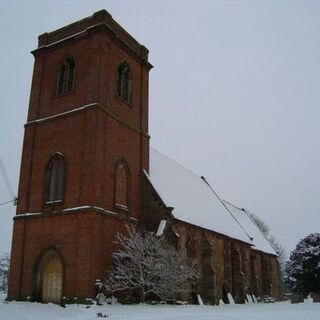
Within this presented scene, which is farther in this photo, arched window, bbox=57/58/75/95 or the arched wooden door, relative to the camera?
arched window, bbox=57/58/75/95

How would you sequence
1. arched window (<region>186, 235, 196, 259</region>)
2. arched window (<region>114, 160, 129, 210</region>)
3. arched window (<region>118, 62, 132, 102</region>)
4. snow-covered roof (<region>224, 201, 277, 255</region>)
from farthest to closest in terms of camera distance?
1. snow-covered roof (<region>224, 201, 277, 255</region>)
2. arched window (<region>118, 62, 132, 102</region>)
3. arched window (<region>186, 235, 196, 259</region>)
4. arched window (<region>114, 160, 129, 210</region>)

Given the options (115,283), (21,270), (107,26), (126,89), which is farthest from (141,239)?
(107,26)

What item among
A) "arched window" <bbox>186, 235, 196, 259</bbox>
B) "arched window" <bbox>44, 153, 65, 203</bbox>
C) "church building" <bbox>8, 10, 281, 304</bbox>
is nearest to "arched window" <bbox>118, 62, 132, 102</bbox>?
"church building" <bbox>8, 10, 281, 304</bbox>

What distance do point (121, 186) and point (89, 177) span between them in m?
3.36

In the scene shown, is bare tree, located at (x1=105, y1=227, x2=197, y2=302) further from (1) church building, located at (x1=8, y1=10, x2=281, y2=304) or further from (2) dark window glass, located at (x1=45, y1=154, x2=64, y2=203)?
(2) dark window glass, located at (x1=45, y1=154, x2=64, y2=203)

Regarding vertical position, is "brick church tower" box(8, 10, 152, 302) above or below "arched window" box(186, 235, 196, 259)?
above

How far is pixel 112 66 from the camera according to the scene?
3209 centimetres

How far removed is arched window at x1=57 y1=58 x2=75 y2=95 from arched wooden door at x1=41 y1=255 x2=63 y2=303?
11.8m

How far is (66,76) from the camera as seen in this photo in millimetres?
32312

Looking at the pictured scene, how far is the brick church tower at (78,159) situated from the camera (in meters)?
27.0

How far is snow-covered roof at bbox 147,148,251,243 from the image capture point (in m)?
34.0

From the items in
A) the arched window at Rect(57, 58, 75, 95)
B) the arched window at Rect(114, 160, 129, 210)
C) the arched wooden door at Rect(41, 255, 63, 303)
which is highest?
the arched window at Rect(57, 58, 75, 95)

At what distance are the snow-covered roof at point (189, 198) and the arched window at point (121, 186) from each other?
235 centimetres

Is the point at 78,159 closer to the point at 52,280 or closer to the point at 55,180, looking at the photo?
the point at 55,180
